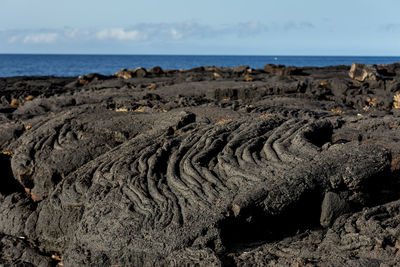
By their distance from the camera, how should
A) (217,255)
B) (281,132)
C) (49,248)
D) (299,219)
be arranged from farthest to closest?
(281,132) < (49,248) < (299,219) < (217,255)

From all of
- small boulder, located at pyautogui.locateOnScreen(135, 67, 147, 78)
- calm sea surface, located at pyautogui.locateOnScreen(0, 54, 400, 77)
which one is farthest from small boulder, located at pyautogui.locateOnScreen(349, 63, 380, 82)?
calm sea surface, located at pyautogui.locateOnScreen(0, 54, 400, 77)

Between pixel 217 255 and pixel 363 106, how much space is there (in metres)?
10.7

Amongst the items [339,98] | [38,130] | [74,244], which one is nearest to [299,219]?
[74,244]

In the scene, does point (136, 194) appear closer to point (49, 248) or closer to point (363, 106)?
point (49, 248)

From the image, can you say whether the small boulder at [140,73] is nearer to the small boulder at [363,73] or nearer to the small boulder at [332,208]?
the small boulder at [363,73]

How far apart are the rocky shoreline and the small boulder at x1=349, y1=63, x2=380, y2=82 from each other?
37.5ft

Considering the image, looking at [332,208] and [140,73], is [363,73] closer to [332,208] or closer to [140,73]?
[140,73]

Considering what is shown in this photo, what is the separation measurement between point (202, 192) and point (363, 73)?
632 inches

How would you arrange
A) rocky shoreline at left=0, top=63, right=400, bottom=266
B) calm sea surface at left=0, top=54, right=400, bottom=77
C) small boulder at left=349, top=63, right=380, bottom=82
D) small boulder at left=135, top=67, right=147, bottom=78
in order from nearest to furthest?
rocky shoreline at left=0, top=63, right=400, bottom=266, small boulder at left=349, top=63, right=380, bottom=82, small boulder at left=135, top=67, right=147, bottom=78, calm sea surface at left=0, top=54, right=400, bottom=77

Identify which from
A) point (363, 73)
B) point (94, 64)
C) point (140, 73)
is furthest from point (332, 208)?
point (94, 64)

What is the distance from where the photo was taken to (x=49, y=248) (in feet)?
22.7

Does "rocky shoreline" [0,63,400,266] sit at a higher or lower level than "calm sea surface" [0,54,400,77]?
higher

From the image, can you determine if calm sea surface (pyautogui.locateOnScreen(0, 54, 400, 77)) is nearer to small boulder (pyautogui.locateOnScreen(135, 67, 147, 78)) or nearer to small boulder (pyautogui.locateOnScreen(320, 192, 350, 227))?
small boulder (pyautogui.locateOnScreen(135, 67, 147, 78))

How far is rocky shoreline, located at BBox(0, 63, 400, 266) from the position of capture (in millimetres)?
5500
